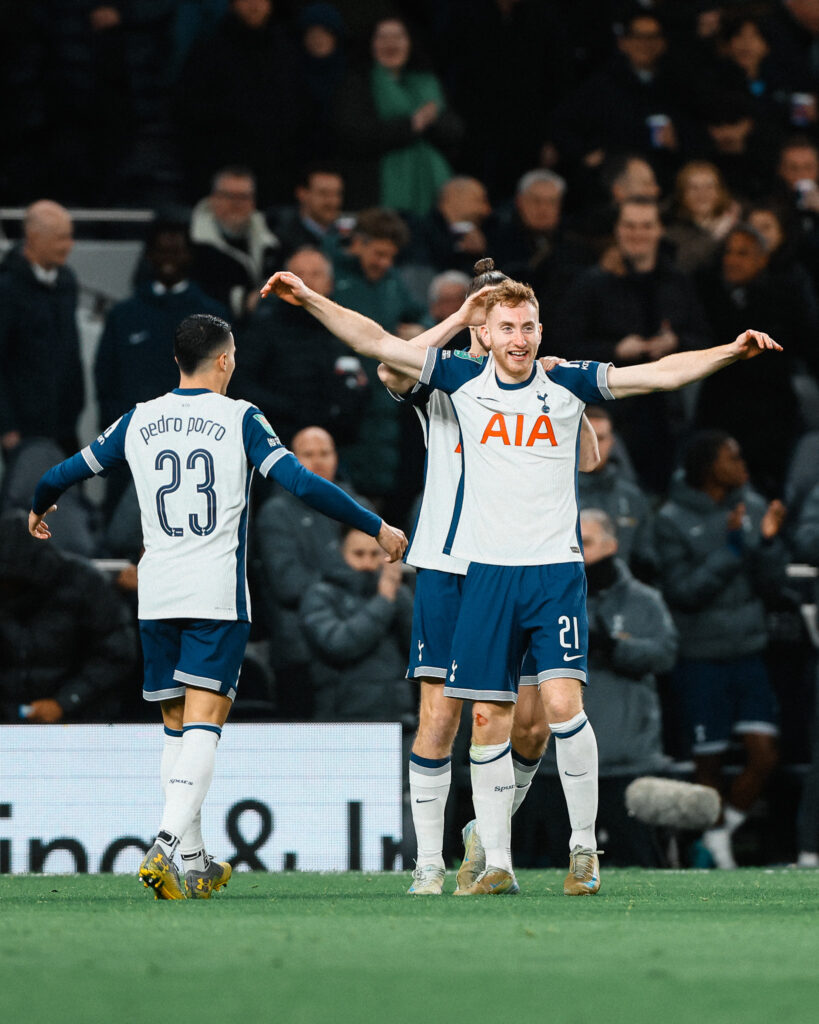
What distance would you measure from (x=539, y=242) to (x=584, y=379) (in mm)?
6018

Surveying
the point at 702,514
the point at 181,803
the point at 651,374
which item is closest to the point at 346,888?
the point at 181,803

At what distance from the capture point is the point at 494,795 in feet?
21.9

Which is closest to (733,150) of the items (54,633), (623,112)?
(623,112)

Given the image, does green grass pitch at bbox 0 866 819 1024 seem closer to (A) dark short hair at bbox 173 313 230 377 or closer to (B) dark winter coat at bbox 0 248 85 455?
(A) dark short hair at bbox 173 313 230 377

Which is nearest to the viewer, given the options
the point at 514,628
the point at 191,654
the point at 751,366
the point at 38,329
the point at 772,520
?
the point at 191,654

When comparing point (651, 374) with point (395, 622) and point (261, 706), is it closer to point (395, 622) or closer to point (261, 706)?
point (395, 622)

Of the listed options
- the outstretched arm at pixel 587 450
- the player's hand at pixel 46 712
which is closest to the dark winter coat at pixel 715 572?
the player's hand at pixel 46 712

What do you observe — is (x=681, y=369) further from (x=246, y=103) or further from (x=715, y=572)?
(x=246, y=103)

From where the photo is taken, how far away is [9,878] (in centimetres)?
812

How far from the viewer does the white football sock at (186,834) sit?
21.8 ft

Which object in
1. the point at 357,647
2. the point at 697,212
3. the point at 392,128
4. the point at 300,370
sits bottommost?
the point at 357,647

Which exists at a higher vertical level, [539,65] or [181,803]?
[539,65]

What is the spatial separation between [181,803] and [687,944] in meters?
2.10

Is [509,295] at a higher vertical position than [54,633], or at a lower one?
higher
